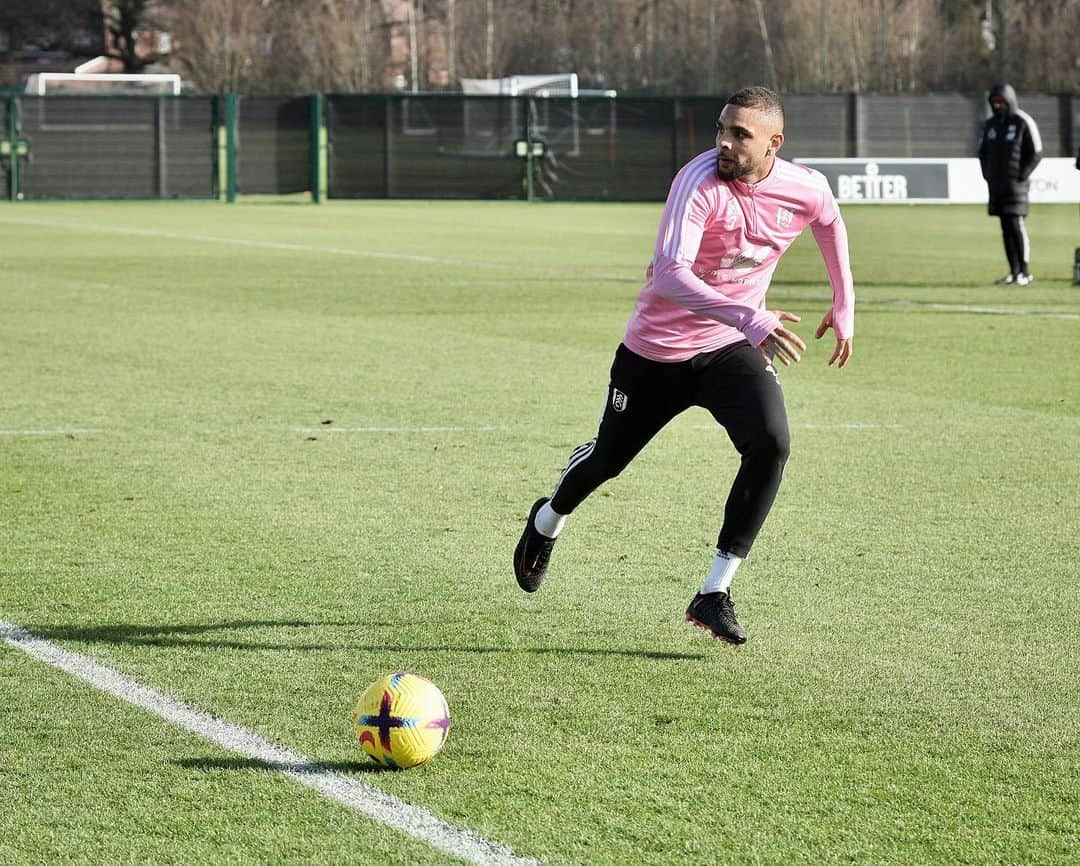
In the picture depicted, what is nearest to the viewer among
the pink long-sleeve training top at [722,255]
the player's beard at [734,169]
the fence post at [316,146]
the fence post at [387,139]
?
the pink long-sleeve training top at [722,255]

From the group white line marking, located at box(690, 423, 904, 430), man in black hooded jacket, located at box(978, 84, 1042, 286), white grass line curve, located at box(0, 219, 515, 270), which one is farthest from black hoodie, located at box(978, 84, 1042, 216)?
white line marking, located at box(690, 423, 904, 430)

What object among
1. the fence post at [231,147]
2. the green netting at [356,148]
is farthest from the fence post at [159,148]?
the green netting at [356,148]

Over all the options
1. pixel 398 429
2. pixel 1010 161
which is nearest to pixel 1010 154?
pixel 1010 161

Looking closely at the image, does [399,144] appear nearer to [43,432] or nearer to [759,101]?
[43,432]

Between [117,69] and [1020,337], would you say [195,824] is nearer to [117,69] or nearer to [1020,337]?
[1020,337]

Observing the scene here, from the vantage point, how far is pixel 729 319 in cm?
600

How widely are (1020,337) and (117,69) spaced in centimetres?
8843

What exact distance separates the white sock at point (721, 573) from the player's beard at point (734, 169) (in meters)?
1.32

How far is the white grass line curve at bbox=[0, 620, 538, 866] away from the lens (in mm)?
4418

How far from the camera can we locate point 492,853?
4.36 metres

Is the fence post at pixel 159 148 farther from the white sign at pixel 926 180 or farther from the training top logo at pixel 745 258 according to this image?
the training top logo at pixel 745 258

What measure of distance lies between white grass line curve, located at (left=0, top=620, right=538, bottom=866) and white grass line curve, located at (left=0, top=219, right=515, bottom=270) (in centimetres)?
1849

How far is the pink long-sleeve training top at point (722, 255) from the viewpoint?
605 centimetres

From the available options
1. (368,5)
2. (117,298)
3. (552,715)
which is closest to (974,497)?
(552,715)
